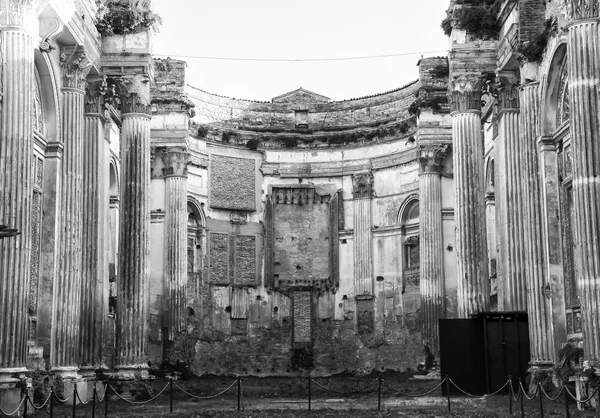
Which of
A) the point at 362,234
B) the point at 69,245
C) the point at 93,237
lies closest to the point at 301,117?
the point at 362,234

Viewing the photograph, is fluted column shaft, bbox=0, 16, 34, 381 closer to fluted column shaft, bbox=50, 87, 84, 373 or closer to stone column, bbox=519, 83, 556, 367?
fluted column shaft, bbox=50, 87, 84, 373

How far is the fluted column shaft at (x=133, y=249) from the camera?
24828 mm

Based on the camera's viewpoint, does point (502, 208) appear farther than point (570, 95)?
Yes

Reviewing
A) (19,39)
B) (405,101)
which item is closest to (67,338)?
(19,39)

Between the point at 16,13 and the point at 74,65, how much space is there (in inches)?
181

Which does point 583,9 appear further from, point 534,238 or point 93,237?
point 93,237

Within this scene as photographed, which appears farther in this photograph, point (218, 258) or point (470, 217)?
point (218, 258)

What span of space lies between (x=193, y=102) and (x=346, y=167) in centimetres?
753

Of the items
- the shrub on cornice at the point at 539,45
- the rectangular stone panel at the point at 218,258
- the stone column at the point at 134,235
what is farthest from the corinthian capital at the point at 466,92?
the rectangular stone panel at the point at 218,258

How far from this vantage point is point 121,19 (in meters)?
25.4

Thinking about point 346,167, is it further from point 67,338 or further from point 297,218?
point 67,338

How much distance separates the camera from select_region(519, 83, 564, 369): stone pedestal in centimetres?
2252

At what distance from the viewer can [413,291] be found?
1474 inches

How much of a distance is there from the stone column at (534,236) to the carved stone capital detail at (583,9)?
14.9ft
